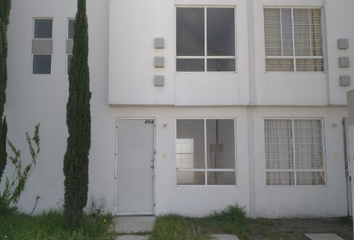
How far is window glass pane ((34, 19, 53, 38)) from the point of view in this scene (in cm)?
825

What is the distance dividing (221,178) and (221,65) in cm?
286

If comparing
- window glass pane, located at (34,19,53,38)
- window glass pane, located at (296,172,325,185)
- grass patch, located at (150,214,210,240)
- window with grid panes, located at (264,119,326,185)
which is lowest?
grass patch, located at (150,214,210,240)

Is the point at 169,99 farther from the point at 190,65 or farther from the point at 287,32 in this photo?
the point at 287,32

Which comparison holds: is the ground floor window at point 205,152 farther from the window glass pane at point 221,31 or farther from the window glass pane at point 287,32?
the window glass pane at point 287,32

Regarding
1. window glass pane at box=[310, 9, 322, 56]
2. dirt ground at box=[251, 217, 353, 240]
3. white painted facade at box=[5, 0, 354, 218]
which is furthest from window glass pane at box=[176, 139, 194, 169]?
window glass pane at box=[310, 9, 322, 56]

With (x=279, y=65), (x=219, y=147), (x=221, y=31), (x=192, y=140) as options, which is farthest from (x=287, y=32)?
(x=192, y=140)

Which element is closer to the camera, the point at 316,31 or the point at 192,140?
the point at 192,140

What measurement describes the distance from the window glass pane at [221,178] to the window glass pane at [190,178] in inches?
7.9

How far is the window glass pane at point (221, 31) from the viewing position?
823 cm

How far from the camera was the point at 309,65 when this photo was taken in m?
8.23

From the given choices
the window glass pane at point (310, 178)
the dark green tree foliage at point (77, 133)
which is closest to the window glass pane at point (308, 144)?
the window glass pane at point (310, 178)

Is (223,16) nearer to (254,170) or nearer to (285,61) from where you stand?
(285,61)

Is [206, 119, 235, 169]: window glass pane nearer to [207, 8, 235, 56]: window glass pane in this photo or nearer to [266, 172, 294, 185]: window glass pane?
[266, 172, 294, 185]: window glass pane

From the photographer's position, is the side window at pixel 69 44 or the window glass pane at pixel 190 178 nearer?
the window glass pane at pixel 190 178
